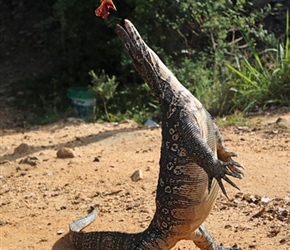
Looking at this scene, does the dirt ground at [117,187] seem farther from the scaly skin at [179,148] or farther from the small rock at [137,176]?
the scaly skin at [179,148]

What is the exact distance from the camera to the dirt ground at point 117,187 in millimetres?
5239

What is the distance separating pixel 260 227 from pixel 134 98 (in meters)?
4.56

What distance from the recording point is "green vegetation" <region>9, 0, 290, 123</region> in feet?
28.1

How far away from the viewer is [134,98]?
949 centimetres

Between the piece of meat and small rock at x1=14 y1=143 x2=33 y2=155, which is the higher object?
the piece of meat

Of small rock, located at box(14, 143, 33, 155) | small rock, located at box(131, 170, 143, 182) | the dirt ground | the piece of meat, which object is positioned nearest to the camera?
the piece of meat

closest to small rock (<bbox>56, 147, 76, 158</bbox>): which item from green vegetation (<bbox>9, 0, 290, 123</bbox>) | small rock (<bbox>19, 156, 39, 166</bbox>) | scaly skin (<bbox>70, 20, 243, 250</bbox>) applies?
small rock (<bbox>19, 156, 39, 166</bbox>)

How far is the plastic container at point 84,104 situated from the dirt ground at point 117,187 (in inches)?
46.6

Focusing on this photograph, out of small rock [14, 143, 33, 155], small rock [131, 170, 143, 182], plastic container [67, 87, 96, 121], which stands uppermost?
small rock [131, 170, 143, 182]

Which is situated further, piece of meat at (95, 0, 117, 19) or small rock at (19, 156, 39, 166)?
small rock at (19, 156, 39, 166)

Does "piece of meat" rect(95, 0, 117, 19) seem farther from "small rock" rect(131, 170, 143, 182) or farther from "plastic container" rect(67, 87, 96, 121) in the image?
"plastic container" rect(67, 87, 96, 121)

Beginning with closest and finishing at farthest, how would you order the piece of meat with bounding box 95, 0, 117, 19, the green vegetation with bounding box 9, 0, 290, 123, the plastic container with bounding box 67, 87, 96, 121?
the piece of meat with bounding box 95, 0, 117, 19
the green vegetation with bounding box 9, 0, 290, 123
the plastic container with bounding box 67, 87, 96, 121

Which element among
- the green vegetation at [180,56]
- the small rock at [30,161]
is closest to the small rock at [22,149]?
the small rock at [30,161]

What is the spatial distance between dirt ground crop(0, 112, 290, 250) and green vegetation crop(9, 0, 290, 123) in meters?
0.77
